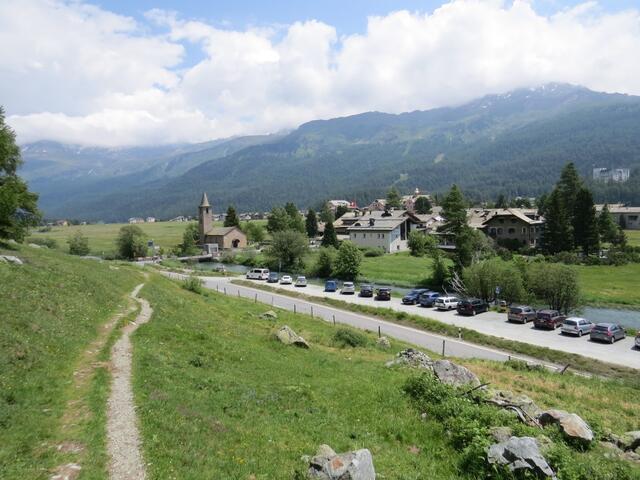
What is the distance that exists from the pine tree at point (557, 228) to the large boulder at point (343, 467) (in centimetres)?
8812

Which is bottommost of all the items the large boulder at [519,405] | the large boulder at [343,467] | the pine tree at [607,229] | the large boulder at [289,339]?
the pine tree at [607,229]

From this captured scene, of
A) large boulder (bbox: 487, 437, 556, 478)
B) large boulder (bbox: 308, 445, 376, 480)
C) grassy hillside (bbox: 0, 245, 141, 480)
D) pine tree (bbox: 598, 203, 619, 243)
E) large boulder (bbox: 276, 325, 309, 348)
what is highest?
grassy hillside (bbox: 0, 245, 141, 480)

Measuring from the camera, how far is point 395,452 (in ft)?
39.0

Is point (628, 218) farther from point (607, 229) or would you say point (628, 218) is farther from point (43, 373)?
point (43, 373)

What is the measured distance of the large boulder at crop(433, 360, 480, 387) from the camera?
56.2 feet

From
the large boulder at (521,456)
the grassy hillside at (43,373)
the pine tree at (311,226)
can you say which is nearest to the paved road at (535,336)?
the large boulder at (521,456)

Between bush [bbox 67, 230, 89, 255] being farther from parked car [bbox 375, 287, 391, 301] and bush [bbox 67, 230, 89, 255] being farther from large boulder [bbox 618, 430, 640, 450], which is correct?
large boulder [bbox 618, 430, 640, 450]

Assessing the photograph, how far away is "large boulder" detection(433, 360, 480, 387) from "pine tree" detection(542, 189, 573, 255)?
78495mm

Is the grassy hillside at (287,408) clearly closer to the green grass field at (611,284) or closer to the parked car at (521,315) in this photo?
the parked car at (521,315)

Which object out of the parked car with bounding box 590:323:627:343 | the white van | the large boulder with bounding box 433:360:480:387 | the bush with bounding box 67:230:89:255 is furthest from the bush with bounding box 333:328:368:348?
the bush with bounding box 67:230:89:255

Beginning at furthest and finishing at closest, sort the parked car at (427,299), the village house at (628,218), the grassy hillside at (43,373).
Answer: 1. the village house at (628,218)
2. the parked car at (427,299)
3. the grassy hillside at (43,373)

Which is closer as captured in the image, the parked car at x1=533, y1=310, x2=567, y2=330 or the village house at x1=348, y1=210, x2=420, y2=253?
the parked car at x1=533, y1=310, x2=567, y2=330

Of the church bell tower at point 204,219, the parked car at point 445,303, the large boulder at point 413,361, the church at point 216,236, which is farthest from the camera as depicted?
the church bell tower at point 204,219

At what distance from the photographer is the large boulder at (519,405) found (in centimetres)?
1412
